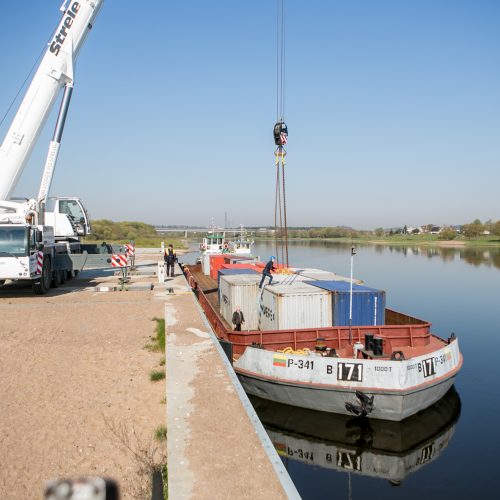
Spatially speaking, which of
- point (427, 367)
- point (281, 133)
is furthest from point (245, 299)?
point (281, 133)

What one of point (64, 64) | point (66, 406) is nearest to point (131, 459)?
point (66, 406)

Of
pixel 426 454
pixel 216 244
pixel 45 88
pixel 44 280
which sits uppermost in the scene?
pixel 45 88

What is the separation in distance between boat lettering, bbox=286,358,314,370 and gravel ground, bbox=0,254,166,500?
3617 mm

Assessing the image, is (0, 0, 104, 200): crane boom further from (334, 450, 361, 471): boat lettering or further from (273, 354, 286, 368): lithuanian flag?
(334, 450, 361, 471): boat lettering

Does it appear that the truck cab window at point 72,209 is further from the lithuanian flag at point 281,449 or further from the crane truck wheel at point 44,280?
the lithuanian flag at point 281,449

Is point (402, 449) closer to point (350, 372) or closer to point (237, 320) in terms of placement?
point (350, 372)

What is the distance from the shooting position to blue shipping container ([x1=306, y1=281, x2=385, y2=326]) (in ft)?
46.2

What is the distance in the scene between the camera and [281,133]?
1983 cm

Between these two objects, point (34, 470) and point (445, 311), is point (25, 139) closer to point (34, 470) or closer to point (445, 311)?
point (34, 470)

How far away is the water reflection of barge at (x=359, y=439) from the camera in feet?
34.6

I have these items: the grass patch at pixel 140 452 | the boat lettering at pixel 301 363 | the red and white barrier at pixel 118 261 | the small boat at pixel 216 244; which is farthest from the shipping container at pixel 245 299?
the small boat at pixel 216 244

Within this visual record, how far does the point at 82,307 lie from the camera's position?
1778 centimetres

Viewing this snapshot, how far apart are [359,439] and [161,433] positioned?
6.30 m

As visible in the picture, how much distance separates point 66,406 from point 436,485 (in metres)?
8.40
